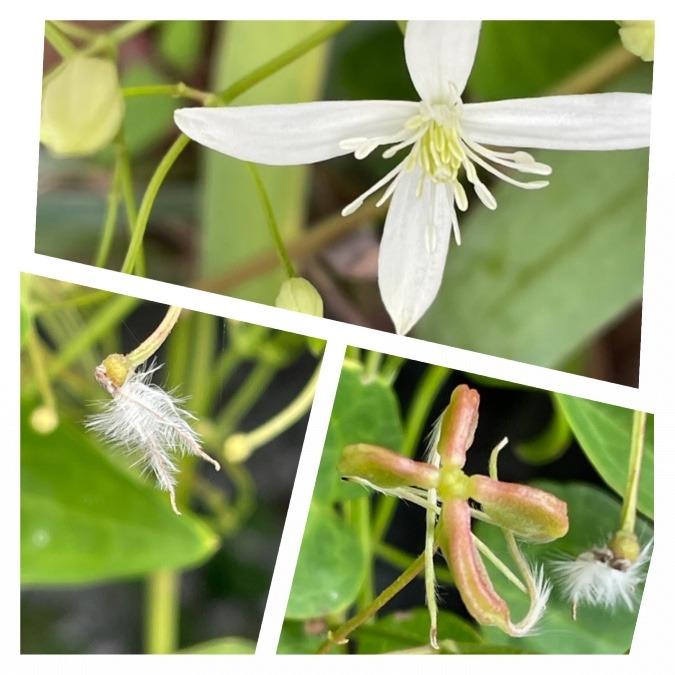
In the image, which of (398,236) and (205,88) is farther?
(205,88)

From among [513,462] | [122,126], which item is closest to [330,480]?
[513,462]

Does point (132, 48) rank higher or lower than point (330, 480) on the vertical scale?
higher

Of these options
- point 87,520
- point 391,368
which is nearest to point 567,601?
point 391,368

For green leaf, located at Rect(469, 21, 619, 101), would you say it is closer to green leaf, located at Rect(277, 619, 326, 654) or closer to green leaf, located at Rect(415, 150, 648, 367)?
green leaf, located at Rect(415, 150, 648, 367)

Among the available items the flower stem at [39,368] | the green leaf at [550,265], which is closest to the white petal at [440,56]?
the green leaf at [550,265]

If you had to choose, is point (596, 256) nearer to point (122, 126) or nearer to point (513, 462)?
point (513, 462)

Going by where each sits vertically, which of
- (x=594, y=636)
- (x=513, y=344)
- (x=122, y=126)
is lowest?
(x=594, y=636)

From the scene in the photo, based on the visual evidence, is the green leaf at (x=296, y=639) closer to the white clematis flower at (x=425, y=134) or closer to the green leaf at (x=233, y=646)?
the green leaf at (x=233, y=646)

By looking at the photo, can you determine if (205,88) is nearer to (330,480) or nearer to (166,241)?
(166,241)
